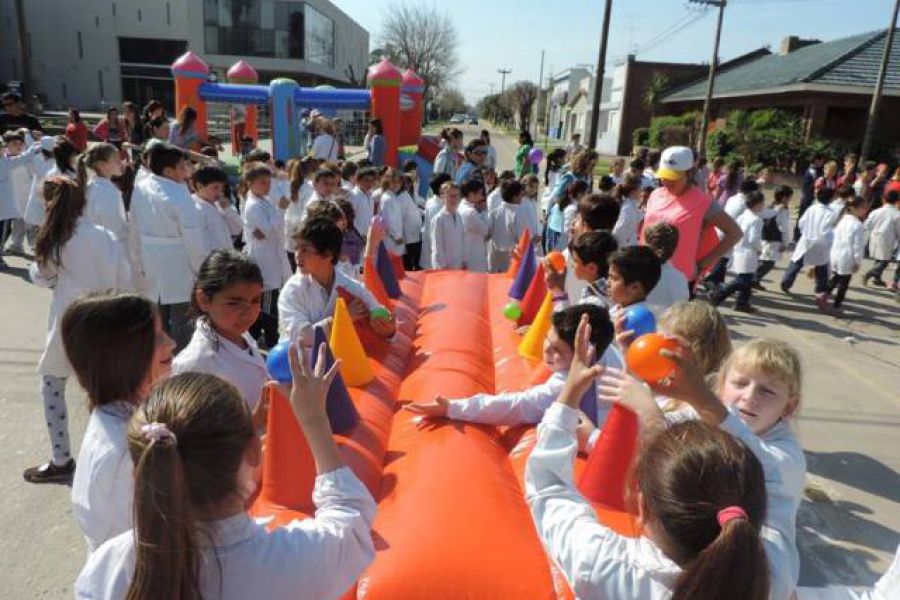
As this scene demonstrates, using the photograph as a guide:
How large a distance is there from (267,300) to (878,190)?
1317cm

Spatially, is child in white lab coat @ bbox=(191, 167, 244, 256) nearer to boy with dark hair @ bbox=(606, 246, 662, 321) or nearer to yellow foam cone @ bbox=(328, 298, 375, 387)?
yellow foam cone @ bbox=(328, 298, 375, 387)

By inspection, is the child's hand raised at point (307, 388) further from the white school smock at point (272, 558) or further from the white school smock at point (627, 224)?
the white school smock at point (627, 224)

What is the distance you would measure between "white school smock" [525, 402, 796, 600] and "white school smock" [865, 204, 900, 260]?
9.40 m

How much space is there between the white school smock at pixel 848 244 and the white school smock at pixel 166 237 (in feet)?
25.7

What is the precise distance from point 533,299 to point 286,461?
9.02ft

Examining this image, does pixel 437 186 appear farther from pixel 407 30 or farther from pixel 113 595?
pixel 407 30

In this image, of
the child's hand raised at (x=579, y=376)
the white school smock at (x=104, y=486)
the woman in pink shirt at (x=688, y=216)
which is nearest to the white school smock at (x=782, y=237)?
the woman in pink shirt at (x=688, y=216)

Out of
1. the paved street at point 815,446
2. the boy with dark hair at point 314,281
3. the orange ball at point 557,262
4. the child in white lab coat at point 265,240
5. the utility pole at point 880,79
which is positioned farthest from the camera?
the utility pole at point 880,79

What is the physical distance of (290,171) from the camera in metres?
7.46

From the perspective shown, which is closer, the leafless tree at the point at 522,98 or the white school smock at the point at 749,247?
the white school smock at the point at 749,247

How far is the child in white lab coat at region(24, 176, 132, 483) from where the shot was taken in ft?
11.6

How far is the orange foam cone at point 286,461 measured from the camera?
2.33 meters

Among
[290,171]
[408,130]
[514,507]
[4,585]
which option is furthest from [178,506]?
[408,130]

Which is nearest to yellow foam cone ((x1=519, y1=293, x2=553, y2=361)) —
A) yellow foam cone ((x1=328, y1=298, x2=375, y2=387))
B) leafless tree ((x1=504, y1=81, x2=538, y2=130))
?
yellow foam cone ((x1=328, y1=298, x2=375, y2=387))
